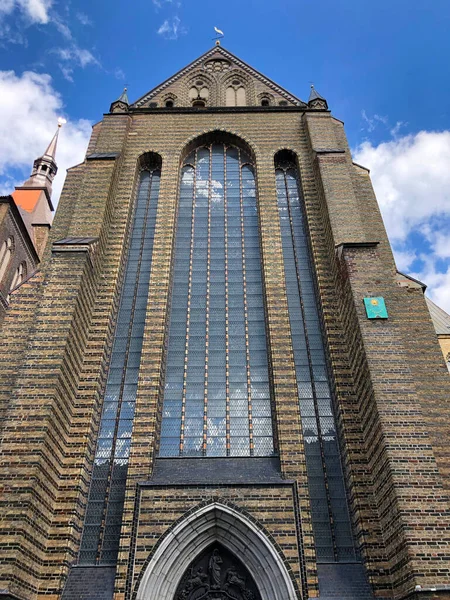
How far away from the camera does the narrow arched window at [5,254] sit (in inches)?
772

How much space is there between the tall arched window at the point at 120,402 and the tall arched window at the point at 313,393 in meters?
3.98

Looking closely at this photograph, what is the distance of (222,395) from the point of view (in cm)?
1107

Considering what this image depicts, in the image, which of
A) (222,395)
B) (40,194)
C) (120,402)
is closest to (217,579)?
(222,395)

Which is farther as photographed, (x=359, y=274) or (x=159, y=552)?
(x=359, y=274)

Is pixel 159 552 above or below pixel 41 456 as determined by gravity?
below

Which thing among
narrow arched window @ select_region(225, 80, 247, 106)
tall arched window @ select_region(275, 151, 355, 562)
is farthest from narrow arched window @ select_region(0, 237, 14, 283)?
tall arched window @ select_region(275, 151, 355, 562)

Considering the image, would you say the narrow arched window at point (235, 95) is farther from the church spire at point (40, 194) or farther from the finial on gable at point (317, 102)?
the church spire at point (40, 194)

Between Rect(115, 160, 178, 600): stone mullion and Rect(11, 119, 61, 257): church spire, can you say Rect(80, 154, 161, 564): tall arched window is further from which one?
Rect(11, 119, 61, 257): church spire

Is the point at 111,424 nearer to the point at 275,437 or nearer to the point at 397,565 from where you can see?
the point at 275,437

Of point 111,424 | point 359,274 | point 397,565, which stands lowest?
point 397,565

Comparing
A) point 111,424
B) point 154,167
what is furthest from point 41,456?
point 154,167

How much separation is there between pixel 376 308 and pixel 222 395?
13.3 ft

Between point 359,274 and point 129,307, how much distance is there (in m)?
6.09

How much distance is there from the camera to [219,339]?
12016mm
